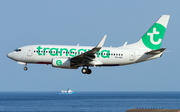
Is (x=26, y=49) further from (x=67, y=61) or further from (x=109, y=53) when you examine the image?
(x=109, y=53)

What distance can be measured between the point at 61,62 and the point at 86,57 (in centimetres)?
429

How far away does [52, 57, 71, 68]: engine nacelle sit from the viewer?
68000 millimetres

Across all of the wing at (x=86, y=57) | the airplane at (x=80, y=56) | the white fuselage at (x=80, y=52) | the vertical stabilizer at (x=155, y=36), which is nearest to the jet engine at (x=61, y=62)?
the airplane at (x=80, y=56)

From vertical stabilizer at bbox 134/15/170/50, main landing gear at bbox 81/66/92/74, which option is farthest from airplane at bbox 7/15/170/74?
vertical stabilizer at bbox 134/15/170/50

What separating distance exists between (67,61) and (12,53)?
35.6ft

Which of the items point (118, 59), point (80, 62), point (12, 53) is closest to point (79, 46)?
point (80, 62)

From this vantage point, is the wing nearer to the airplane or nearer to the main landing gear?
the airplane

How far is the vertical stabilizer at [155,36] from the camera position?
7381 centimetres

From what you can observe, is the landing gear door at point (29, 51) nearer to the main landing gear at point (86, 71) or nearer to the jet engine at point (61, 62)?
the jet engine at point (61, 62)

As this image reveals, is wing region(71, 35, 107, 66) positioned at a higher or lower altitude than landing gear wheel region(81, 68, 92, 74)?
higher

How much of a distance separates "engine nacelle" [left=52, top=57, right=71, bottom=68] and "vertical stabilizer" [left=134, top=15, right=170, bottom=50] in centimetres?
1377

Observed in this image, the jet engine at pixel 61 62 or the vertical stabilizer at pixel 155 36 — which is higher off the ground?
the vertical stabilizer at pixel 155 36

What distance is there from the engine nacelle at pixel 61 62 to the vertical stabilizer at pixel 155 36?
13767 millimetres

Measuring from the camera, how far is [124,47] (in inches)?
2886
